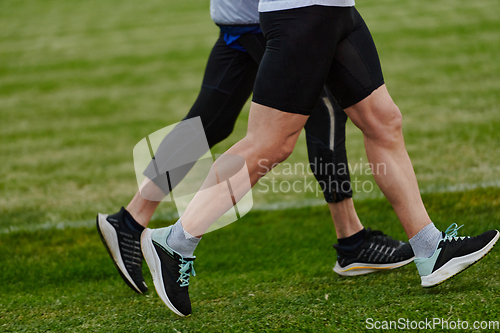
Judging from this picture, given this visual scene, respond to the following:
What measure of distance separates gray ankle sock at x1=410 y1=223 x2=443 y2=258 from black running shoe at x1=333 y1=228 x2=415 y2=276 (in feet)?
1.25

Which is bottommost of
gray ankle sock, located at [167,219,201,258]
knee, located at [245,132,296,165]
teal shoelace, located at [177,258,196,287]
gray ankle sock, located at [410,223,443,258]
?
gray ankle sock, located at [410,223,443,258]

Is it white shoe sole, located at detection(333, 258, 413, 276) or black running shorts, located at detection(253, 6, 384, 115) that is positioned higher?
black running shorts, located at detection(253, 6, 384, 115)

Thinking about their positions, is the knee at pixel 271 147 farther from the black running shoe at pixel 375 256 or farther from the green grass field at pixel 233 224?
the black running shoe at pixel 375 256

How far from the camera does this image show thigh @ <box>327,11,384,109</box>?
92.5 inches

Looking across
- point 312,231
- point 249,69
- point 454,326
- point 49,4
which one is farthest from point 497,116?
point 49,4

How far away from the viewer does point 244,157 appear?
2.25 meters

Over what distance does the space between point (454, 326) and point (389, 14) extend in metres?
11.7

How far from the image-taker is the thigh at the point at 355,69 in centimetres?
235

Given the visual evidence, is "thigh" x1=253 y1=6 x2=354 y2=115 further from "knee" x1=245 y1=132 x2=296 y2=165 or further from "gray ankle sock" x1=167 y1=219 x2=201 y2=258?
"gray ankle sock" x1=167 y1=219 x2=201 y2=258

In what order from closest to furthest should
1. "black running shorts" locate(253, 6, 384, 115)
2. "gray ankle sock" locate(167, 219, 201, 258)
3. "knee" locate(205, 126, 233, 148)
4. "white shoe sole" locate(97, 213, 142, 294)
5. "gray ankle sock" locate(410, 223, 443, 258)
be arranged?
1. "black running shorts" locate(253, 6, 384, 115)
2. "gray ankle sock" locate(167, 219, 201, 258)
3. "gray ankle sock" locate(410, 223, 443, 258)
4. "white shoe sole" locate(97, 213, 142, 294)
5. "knee" locate(205, 126, 233, 148)

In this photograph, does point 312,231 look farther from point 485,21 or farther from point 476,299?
point 485,21

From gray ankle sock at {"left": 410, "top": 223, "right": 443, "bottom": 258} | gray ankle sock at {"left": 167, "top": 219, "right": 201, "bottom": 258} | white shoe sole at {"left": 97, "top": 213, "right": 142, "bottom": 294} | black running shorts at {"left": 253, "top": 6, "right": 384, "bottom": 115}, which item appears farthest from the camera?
white shoe sole at {"left": 97, "top": 213, "right": 142, "bottom": 294}

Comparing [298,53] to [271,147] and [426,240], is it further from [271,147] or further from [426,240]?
[426,240]

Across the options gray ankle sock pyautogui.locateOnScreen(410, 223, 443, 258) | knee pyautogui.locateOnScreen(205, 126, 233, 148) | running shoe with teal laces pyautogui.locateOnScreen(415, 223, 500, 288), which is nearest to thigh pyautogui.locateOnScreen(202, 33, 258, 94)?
knee pyautogui.locateOnScreen(205, 126, 233, 148)
